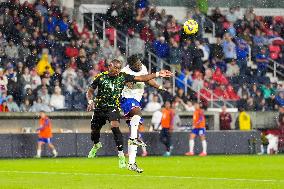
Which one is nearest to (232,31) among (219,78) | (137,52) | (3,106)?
(219,78)

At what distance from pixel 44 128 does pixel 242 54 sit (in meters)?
11.0

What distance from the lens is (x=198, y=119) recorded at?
1405 inches

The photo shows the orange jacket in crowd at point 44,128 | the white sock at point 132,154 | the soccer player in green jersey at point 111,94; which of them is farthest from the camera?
the orange jacket in crowd at point 44,128

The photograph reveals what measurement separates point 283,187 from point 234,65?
22452mm

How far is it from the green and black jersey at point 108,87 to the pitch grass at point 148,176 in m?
1.54

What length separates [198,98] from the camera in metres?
38.2

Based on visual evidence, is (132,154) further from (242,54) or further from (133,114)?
(242,54)

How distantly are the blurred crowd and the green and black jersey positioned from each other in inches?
474

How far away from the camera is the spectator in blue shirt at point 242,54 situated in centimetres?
4053

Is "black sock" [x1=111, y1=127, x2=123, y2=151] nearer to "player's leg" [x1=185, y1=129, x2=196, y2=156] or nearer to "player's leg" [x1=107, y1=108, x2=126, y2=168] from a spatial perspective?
"player's leg" [x1=107, y1=108, x2=126, y2=168]

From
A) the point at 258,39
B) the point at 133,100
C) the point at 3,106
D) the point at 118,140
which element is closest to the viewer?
the point at 118,140

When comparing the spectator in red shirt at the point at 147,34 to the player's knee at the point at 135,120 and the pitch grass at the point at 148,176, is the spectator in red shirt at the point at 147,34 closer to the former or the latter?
the pitch grass at the point at 148,176

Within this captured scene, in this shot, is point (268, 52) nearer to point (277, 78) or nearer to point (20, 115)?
point (277, 78)

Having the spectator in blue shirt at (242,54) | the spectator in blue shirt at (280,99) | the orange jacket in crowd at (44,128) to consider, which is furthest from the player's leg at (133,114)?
the spectator in blue shirt at (280,99)
